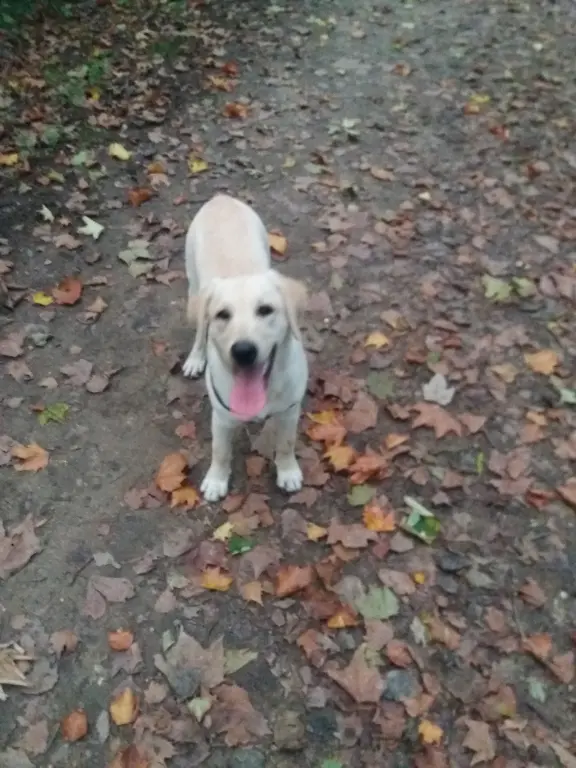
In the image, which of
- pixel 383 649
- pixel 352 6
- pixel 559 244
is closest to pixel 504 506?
pixel 383 649

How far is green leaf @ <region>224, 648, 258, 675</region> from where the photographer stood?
3.17 metres

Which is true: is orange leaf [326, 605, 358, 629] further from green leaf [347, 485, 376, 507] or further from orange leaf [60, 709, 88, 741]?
orange leaf [60, 709, 88, 741]

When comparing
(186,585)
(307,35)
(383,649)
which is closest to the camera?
(383,649)

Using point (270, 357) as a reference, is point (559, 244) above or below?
below

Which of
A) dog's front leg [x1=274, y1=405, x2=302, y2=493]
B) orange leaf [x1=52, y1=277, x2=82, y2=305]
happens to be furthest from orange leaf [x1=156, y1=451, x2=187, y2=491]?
orange leaf [x1=52, y1=277, x2=82, y2=305]

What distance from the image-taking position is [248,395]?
3252mm

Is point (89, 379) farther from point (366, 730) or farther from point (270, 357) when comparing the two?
point (366, 730)

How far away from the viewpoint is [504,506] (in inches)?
148

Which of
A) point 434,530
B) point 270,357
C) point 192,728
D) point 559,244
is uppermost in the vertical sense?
point 270,357

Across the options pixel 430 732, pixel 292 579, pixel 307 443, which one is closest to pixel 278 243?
pixel 307 443

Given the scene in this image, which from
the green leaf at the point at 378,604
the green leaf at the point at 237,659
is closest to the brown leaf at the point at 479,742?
the green leaf at the point at 378,604

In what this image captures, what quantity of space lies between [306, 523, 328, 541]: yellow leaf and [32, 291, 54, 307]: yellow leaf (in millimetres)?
2576

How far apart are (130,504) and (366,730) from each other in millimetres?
1677

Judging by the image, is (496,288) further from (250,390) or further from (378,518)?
(250,390)
